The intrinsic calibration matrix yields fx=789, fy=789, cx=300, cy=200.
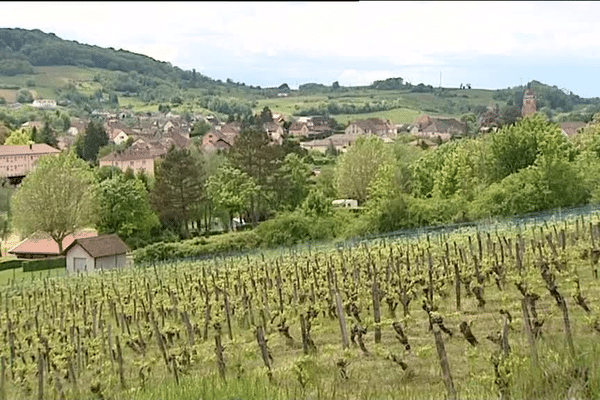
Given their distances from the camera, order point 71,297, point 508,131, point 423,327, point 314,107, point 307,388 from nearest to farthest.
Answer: point 307,388 → point 423,327 → point 71,297 → point 508,131 → point 314,107

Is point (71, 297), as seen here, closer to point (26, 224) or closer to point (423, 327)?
point (423, 327)

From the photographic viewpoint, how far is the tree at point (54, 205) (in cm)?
4319

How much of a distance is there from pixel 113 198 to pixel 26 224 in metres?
4.89

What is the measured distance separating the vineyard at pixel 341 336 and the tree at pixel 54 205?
17.6 metres

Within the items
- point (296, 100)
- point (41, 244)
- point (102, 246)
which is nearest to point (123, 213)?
point (41, 244)

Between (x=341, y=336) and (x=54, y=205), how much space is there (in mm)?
33759

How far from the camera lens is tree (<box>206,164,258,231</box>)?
4691 cm

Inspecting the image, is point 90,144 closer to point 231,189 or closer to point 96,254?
point 231,189

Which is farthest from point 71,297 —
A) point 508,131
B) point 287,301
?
point 508,131

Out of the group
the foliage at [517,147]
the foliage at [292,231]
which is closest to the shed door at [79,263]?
the foliage at [292,231]

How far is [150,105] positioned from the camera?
7165 inches

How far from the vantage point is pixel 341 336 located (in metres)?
12.9

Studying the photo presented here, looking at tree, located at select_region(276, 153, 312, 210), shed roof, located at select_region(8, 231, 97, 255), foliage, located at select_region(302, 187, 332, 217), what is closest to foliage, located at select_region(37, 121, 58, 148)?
tree, located at select_region(276, 153, 312, 210)

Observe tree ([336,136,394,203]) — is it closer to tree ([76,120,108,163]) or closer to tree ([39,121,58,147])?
tree ([76,120,108,163])
